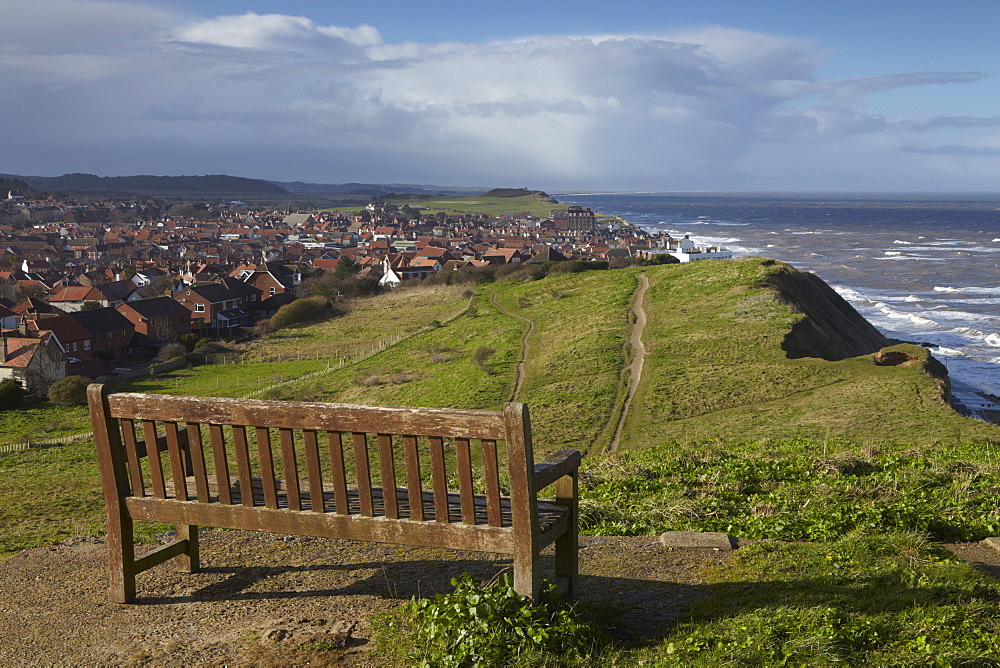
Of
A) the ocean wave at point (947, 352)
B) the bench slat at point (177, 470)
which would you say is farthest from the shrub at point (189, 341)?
the bench slat at point (177, 470)

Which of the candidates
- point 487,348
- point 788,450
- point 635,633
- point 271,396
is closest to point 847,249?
point 487,348

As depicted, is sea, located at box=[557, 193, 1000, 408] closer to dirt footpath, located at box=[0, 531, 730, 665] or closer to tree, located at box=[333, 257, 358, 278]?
dirt footpath, located at box=[0, 531, 730, 665]

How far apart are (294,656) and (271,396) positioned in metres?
33.5

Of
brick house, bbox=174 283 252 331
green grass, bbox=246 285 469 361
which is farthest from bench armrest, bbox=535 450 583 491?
brick house, bbox=174 283 252 331

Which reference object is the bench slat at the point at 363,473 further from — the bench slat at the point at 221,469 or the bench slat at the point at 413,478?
the bench slat at the point at 221,469

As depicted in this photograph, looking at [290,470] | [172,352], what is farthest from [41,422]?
[290,470]

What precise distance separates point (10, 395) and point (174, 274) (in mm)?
55775

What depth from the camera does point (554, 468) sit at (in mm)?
5145

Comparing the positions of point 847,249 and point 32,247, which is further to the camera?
point 32,247

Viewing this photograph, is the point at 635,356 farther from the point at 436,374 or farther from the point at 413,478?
the point at 413,478

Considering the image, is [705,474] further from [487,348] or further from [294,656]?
[487,348]

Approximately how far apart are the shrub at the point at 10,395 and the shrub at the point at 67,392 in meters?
1.78

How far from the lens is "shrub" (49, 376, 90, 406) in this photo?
150 ft

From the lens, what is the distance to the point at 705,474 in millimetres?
10008
